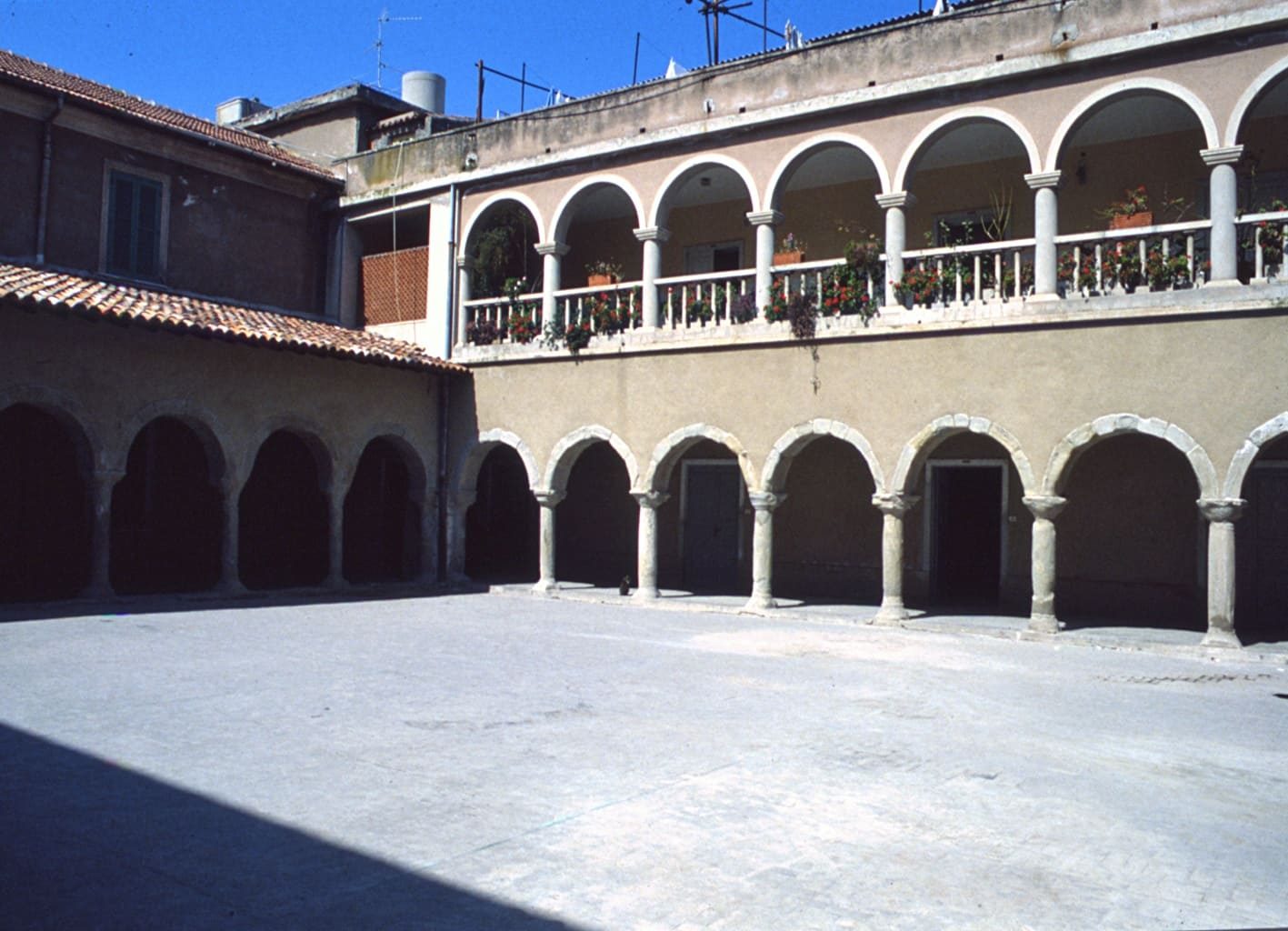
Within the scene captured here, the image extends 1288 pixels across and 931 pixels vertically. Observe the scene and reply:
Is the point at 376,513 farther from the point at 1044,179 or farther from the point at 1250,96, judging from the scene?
the point at 1250,96

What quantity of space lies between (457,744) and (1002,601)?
11208 millimetres

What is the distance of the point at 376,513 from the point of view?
786 inches

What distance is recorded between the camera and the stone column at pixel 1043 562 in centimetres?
1317

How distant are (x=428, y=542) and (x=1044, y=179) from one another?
11.1 m

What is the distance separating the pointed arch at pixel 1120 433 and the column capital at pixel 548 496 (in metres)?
7.66

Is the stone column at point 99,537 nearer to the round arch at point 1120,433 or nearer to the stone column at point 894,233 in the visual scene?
the stone column at point 894,233

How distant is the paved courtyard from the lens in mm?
4252

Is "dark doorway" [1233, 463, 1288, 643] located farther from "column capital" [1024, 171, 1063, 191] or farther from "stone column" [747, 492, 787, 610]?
"stone column" [747, 492, 787, 610]

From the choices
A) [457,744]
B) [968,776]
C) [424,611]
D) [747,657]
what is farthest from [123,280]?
[968,776]

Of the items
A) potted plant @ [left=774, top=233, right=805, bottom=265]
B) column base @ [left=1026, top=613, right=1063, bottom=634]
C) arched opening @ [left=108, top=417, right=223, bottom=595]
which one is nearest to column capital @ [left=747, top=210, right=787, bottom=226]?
potted plant @ [left=774, top=233, right=805, bottom=265]

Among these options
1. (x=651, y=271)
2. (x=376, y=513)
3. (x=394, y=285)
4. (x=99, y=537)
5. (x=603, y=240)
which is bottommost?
(x=99, y=537)

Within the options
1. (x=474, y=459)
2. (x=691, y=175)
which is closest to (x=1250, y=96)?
(x=691, y=175)

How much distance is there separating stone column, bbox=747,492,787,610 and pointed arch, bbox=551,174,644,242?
478cm

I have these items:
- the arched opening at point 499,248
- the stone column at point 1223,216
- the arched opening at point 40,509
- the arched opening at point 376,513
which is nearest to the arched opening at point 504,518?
the arched opening at point 376,513
